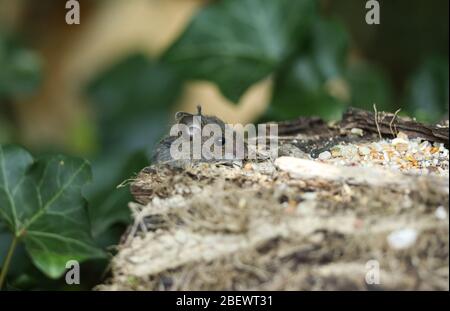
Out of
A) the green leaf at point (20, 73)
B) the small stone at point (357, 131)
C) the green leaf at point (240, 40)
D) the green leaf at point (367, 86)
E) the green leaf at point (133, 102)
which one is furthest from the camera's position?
the green leaf at point (133, 102)

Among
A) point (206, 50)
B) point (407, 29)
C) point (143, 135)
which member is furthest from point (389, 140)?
point (143, 135)

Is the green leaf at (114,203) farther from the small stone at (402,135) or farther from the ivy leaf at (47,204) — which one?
the small stone at (402,135)

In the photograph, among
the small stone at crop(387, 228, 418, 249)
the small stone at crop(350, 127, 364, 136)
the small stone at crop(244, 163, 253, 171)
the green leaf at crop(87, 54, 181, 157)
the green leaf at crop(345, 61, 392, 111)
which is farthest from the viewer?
the green leaf at crop(87, 54, 181, 157)

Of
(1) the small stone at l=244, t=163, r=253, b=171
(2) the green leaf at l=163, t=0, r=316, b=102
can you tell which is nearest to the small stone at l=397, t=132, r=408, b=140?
(1) the small stone at l=244, t=163, r=253, b=171

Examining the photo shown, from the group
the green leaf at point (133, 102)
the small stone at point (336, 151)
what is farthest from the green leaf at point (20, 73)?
the small stone at point (336, 151)

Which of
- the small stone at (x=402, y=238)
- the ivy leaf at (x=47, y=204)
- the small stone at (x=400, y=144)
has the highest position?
the small stone at (x=400, y=144)

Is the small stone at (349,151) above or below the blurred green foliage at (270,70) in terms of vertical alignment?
below

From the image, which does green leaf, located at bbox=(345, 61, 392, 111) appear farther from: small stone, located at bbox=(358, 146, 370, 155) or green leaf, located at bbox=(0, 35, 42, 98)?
green leaf, located at bbox=(0, 35, 42, 98)
